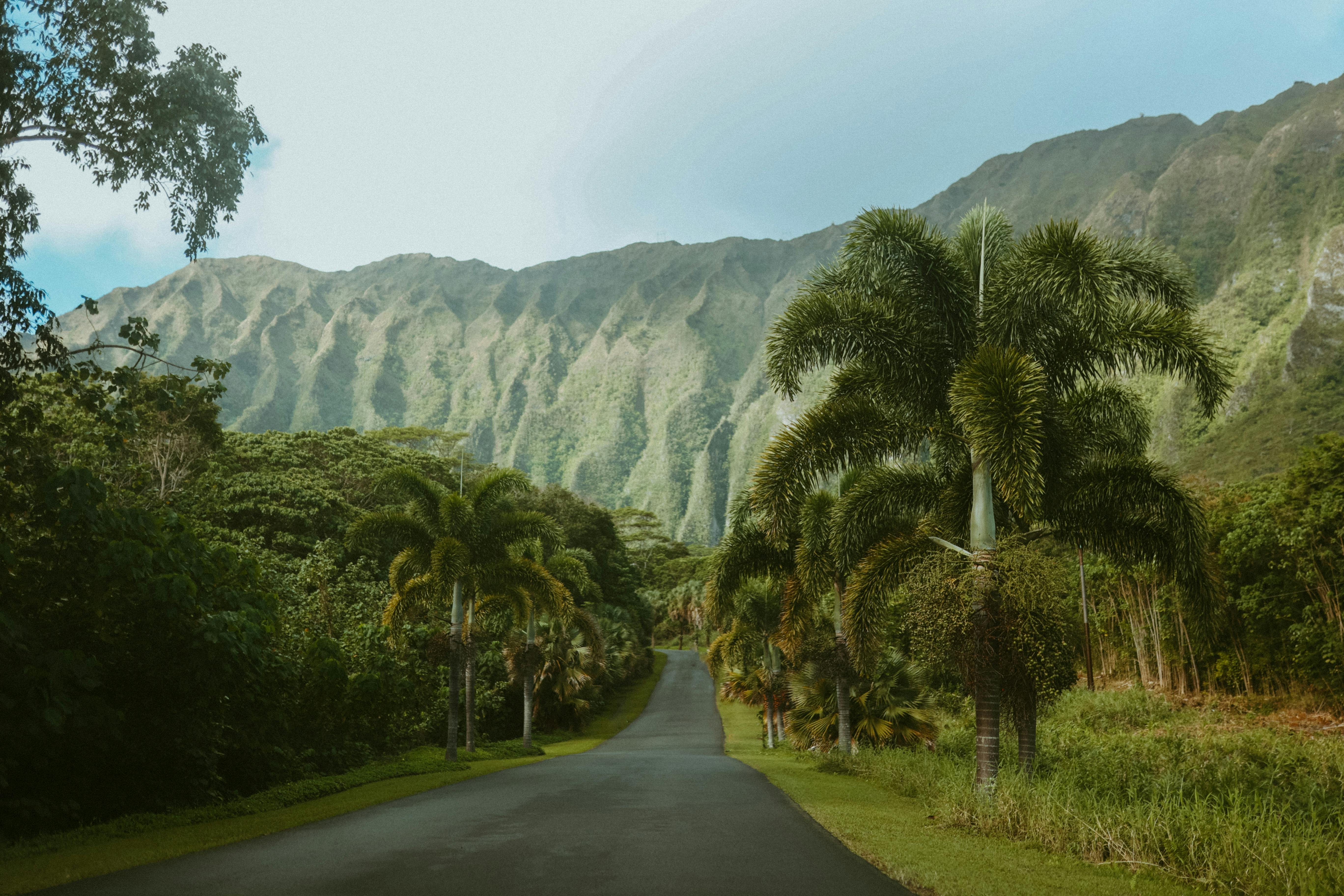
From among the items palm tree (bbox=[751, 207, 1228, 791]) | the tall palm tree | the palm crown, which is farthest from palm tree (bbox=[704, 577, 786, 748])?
the palm crown

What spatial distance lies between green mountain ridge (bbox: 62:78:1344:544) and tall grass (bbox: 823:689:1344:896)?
5298cm

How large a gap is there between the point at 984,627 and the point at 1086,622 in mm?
18682

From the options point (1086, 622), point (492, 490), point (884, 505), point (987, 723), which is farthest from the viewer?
point (1086, 622)

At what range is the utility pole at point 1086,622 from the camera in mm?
27500

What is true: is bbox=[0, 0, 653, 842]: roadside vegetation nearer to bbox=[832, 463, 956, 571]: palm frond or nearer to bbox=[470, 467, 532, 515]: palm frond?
bbox=[470, 467, 532, 515]: palm frond

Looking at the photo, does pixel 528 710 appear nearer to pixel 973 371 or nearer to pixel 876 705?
pixel 876 705

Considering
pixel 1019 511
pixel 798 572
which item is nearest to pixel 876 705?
pixel 798 572

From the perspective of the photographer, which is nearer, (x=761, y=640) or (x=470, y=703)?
(x=470, y=703)

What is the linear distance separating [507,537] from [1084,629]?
1918cm

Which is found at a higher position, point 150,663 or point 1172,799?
point 150,663

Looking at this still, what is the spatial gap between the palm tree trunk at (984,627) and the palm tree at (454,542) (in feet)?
40.9

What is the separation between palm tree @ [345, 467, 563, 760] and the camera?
21703 mm

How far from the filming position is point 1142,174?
14825 centimetres

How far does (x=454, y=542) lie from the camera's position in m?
21.3
